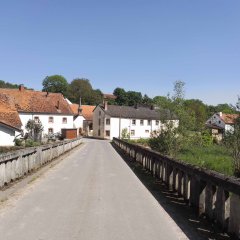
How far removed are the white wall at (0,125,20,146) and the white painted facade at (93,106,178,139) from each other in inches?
2079

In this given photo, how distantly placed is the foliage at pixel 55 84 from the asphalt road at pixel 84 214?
140 meters

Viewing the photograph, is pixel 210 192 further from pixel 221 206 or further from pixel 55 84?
pixel 55 84

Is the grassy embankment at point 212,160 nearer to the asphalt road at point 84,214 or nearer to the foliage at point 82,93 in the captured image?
the asphalt road at point 84,214

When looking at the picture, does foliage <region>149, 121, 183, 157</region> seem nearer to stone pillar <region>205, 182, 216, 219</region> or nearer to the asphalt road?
the asphalt road

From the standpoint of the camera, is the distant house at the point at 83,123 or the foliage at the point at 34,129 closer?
the foliage at the point at 34,129

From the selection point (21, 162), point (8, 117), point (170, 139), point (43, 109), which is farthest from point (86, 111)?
point (21, 162)

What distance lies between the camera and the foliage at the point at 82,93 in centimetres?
15112

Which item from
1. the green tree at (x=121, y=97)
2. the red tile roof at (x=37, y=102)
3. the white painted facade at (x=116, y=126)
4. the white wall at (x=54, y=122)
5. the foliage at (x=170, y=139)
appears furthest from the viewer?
the green tree at (x=121, y=97)

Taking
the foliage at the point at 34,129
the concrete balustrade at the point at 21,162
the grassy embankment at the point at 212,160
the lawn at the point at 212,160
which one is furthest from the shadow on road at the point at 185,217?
the foliage at the point at 34,129

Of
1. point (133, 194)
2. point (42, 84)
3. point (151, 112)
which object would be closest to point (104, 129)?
point (151, 112)

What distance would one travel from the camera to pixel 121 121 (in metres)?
96.2

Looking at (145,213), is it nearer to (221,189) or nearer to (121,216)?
(121,216)

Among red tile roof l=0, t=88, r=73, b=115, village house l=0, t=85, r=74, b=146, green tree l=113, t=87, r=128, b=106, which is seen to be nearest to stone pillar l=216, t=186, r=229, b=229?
village house l=0, t=85, r=74, b=146

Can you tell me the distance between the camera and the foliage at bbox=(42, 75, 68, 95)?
500ft
